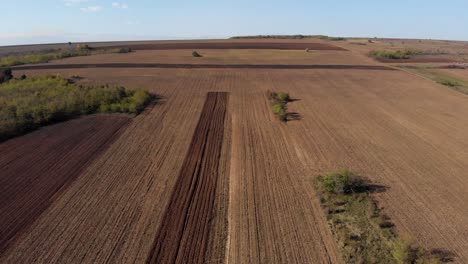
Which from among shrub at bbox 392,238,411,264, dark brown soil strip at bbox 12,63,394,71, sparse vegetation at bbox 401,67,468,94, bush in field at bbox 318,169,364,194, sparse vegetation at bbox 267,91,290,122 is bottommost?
shrub at bbox 392,238,411,264

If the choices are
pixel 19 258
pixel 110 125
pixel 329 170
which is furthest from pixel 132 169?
pixel 329 170

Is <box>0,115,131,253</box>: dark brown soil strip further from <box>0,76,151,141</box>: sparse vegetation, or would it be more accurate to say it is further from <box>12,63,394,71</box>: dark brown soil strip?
<box>12,63,394,71</box>: dark brown soil strip

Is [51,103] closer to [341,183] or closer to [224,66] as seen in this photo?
[341,183]

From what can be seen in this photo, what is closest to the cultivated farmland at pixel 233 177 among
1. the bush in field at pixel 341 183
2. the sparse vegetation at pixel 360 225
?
the sparse vegetation at pixel 360 225

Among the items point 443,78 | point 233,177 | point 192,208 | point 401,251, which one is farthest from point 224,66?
point 401,251

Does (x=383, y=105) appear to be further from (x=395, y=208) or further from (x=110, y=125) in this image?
(x=110, y=125)

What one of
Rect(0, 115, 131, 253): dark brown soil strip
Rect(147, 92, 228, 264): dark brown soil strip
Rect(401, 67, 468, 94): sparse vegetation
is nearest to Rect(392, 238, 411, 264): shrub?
Rect(147, 92, 228, 264): dark brown soil strip

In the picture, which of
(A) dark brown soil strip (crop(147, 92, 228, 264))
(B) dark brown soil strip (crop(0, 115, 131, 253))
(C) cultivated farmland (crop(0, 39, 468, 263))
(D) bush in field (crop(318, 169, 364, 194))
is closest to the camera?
(A) dark brown soil strip (crop(147, 92, 228, 264))
